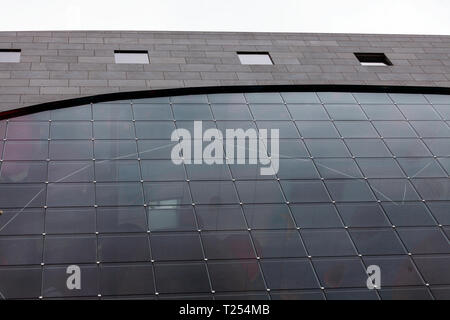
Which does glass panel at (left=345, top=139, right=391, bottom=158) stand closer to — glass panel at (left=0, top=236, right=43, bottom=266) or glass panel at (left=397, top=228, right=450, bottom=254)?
glass panel at (left=397, top=228, right=450, bottom=254)

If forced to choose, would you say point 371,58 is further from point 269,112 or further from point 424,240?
point 424,240

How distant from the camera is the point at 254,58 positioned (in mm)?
29734

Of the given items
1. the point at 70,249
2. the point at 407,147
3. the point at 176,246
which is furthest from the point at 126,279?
the point at 407,147

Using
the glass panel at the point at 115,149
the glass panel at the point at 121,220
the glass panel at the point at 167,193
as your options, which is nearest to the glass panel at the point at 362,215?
the glass panel at the point at 167,193

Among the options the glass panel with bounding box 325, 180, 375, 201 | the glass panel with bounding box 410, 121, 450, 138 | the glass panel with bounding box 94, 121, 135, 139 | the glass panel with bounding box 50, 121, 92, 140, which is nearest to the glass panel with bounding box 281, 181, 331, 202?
the glass panel with bounding box 325, 180, 375, 201

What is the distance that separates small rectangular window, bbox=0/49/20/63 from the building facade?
0.09 metres

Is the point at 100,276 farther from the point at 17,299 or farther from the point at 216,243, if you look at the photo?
the point at 216,243

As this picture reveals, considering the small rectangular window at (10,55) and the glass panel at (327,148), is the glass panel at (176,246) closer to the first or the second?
the glass panel at (327,148)

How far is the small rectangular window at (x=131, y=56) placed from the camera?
2853 centimetres

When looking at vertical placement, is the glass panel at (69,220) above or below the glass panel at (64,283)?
above

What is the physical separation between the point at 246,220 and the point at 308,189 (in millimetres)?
2750

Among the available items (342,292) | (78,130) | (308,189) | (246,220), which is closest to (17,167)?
(78,130)

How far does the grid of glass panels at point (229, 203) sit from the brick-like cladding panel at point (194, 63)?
118 centimetres

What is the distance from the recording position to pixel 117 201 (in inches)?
841
